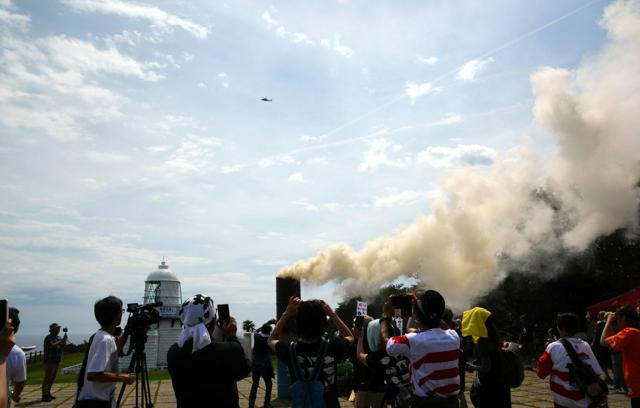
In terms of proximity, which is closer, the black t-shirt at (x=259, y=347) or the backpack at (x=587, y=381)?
the backpack at (x=587, y=381)

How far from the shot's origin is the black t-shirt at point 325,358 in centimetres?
380

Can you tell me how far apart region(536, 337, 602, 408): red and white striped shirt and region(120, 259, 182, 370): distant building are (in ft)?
109

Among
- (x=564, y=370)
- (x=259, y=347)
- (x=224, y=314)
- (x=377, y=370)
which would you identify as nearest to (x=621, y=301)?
(x=259, y=347)

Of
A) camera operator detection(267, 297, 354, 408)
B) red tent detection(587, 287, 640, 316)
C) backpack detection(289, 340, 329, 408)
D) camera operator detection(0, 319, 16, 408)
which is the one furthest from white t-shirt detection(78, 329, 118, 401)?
red tent detection(587, 287, 640, 316)

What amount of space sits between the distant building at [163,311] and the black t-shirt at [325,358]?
33562 mm

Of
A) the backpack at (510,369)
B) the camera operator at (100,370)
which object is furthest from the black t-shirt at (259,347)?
the backpack at (510,369)

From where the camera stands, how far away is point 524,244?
2842 cm

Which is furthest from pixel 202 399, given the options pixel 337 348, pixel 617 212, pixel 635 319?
pixel 617 212

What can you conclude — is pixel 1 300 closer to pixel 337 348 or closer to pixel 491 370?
pixel 337 348

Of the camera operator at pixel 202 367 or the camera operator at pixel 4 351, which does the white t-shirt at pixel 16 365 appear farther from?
the camera operator at pixel 4 351

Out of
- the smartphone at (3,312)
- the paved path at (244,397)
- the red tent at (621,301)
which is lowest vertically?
the paved path at (244,397)

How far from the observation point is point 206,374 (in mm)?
3785

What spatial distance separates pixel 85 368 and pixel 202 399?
130 cm

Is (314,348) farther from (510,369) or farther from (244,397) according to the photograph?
(244,397)
